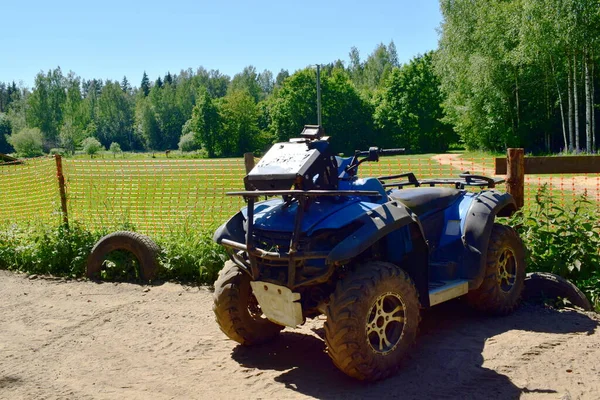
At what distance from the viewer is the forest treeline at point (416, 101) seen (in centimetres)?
3369

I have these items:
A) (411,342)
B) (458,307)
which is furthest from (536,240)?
(411,342)

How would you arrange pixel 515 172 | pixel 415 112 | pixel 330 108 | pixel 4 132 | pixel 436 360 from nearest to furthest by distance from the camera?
pixel 436 360 → pixel 515 172 → pixel 415 112 → pixel 330 108 → pixel 4 132

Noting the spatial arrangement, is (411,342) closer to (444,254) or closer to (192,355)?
(444,254)

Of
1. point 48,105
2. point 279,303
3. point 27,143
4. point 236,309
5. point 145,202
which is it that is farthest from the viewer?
point 48,105

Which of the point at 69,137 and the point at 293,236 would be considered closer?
the point at 293,236

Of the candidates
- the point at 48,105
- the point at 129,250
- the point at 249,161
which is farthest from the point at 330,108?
the point at 129,250

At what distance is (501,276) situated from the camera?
577cm

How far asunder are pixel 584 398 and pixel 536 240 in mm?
2896

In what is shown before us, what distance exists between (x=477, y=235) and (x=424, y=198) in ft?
1.78

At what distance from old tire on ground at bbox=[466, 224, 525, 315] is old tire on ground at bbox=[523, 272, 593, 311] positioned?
32 centimetres

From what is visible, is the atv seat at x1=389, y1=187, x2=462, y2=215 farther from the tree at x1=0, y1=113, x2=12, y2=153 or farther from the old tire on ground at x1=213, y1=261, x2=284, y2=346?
the tree at x1=0, y1=113, x2=12, y2=153

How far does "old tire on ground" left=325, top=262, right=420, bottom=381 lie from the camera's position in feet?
13.6

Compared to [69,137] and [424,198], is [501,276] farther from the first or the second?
[69,137]

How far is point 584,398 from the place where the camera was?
4.01 metres
